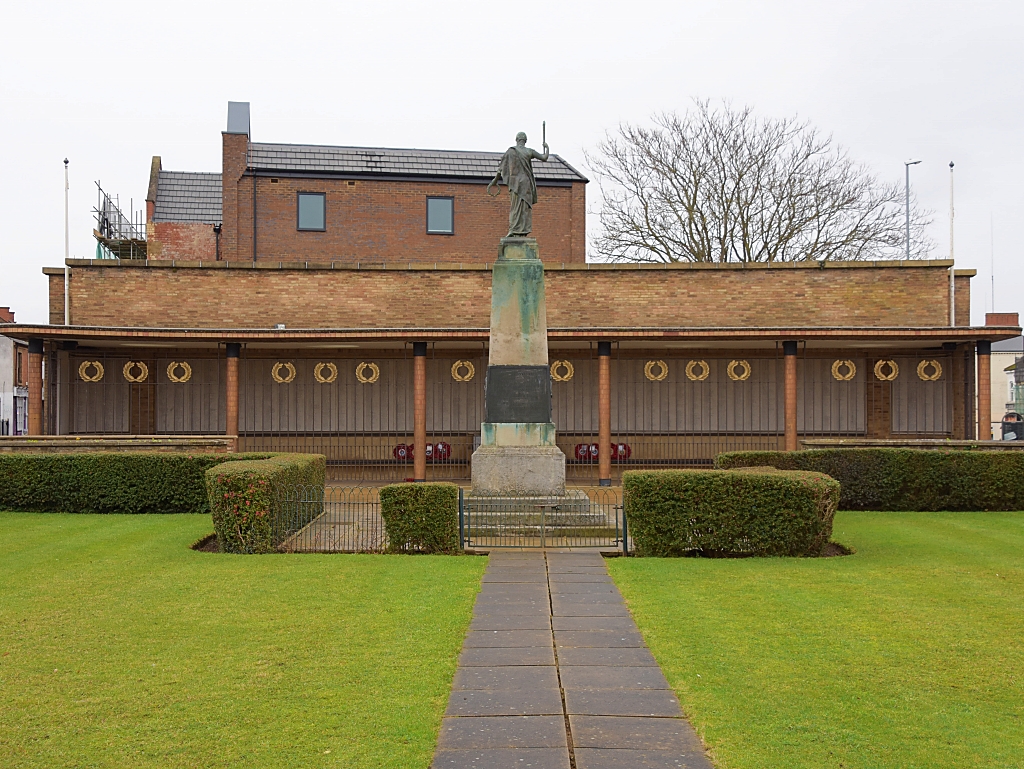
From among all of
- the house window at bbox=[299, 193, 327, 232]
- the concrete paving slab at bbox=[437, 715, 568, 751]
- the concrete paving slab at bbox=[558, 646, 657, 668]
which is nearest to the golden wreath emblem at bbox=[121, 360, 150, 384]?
the house window at bbox=[299, 193, 327, 232]

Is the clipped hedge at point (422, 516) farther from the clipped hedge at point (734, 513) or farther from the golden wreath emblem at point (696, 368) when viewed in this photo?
the golden wreath emblem at point (696, 368)

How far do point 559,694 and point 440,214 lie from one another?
26.2m

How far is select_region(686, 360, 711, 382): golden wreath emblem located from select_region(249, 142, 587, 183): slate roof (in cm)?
1120

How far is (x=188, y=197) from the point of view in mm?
32594

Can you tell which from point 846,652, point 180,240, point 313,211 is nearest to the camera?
point 846,652

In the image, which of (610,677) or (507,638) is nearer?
(610,677)

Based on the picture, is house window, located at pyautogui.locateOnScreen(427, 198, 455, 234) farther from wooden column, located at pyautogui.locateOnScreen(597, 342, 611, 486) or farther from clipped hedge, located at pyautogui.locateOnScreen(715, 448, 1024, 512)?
clipped hedge, located at pyautogui.locateOnScreen(715, 448, 1024, 512)

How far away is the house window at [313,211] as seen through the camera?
97.8 feet

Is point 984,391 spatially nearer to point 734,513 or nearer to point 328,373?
point 734,513

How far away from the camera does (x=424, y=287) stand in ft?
71.8

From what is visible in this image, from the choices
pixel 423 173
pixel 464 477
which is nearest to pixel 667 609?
pixel 464 477

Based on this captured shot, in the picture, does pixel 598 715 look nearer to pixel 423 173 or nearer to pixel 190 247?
pixel 423 173

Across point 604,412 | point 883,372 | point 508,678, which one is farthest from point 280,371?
point 508,678

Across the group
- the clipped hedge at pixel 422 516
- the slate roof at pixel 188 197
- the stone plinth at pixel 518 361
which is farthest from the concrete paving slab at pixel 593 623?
the slate roof at pixel 188 197
